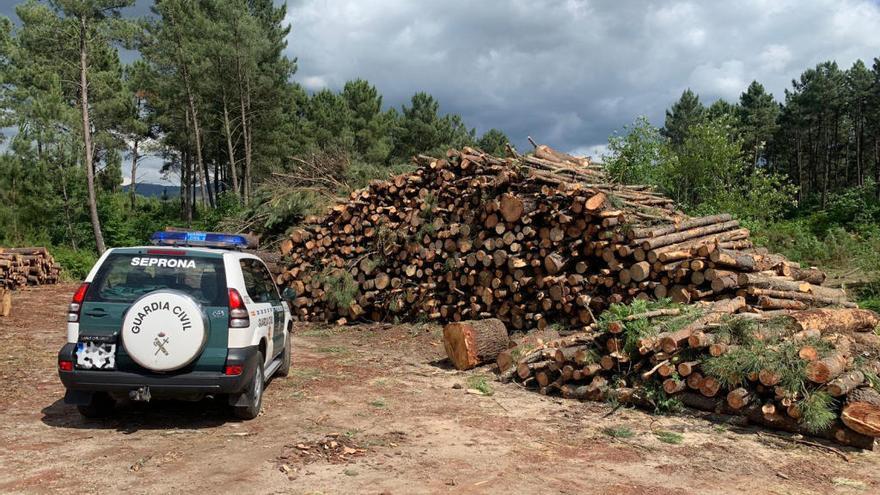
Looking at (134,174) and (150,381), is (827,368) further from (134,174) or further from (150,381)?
(134,174)

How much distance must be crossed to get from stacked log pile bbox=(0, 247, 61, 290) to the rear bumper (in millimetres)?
14132

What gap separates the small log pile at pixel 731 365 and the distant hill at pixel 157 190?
142ft

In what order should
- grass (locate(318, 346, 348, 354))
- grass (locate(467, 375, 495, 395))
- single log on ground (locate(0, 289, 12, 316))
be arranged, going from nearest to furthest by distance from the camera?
grass (locate(467, 375, 495, 395))
grass (locate(318, 346, 348, 354))
single log on ground (locate(0, 289, 12, 316))

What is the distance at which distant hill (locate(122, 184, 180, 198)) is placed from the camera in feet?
149

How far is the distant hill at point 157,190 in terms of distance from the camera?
45331 mm

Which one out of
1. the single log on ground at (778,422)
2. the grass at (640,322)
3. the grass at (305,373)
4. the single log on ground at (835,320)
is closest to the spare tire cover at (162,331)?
the grass at (305,373)

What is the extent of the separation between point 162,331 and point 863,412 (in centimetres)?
615

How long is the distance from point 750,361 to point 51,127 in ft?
86.4

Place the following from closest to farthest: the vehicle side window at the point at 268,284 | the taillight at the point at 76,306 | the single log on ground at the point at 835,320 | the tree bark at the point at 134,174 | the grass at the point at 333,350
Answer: the taillight at the point at 76,306, the vehicle side window at the point at 268,284, the single log on ground at the point at 835,320, the grass at the point at 333,350, the tree bark at the point at 134,174

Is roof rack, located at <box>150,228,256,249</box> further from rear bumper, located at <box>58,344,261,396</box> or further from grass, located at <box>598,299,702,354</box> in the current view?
grass, located at <box>598,299,702,354</box>

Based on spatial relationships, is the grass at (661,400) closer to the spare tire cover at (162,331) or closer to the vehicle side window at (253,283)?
the vehicle side window at (253,283)

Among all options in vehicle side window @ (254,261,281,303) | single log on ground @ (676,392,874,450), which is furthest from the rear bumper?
single log on ground @ (676,392,874,450)

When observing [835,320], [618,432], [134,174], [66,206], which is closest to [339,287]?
[618,432]

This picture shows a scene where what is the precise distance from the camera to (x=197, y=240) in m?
6.77
